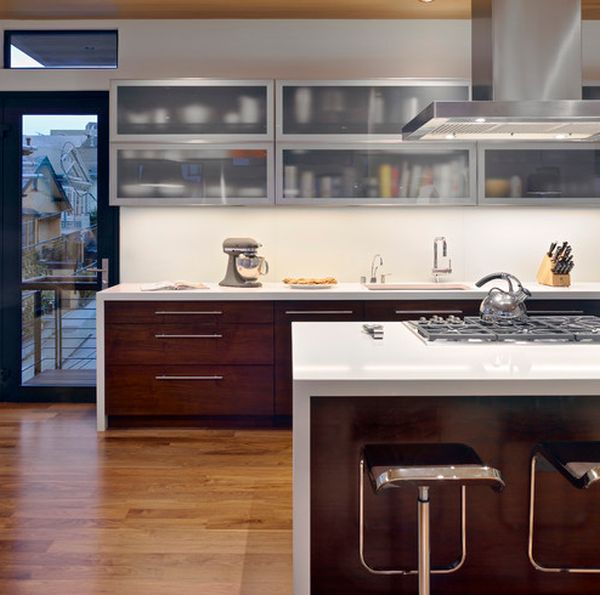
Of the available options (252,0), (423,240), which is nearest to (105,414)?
(423,240)

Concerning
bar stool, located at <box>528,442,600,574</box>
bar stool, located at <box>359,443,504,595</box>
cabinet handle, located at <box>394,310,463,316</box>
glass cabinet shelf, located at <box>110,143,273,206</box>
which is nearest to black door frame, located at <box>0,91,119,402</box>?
glass cabinet shelf, located at <box>110,143,273,206</box>

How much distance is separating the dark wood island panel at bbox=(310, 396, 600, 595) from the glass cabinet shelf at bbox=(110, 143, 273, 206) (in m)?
2.80

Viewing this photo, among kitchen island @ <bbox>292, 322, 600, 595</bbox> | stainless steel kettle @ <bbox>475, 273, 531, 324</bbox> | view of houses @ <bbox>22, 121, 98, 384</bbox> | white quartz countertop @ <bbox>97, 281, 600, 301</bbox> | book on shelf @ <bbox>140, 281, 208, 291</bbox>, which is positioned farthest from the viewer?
view of houses @ <bbox>22, 121, 98, 384</bbox>

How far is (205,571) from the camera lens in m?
2.67

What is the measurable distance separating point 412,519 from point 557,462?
1.71 feet

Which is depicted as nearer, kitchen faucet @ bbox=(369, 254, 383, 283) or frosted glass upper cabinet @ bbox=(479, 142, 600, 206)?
frosted glass upper cabinet @ bbox=(479, 142, 600, 206)

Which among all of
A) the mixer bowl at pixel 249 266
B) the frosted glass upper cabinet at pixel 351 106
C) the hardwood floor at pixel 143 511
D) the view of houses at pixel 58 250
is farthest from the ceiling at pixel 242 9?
the hardwood floor at pixel 143 511

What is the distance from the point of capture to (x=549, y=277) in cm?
490

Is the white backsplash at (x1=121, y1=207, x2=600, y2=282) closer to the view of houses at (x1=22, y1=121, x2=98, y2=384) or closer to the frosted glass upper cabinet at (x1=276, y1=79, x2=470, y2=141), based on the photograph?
the view of houses at (x1=22, y1=121, x2=98, y2=384)

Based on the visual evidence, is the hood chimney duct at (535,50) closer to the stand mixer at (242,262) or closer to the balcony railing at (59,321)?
the stand mixer at (242,262)

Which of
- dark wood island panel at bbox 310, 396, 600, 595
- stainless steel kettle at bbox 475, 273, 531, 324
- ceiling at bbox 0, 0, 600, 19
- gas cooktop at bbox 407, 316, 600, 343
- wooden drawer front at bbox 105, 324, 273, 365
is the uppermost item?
ceiling at bbox 0, 0, 600, 19

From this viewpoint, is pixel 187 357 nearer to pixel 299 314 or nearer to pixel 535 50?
pixel 299 314

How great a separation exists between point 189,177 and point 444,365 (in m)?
3.09

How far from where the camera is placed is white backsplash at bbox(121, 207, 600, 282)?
17.2 ft
